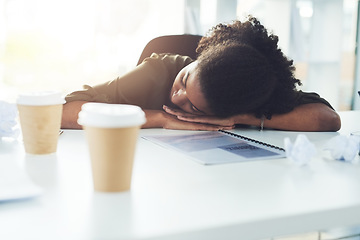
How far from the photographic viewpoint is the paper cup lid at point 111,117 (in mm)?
502

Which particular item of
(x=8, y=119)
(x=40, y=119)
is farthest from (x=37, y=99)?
(x=8, y=119)

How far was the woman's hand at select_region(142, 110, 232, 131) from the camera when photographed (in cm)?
117

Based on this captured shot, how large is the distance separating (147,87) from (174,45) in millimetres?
433

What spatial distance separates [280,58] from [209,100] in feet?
1.02

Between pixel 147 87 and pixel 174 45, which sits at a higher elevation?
pixel 174 45

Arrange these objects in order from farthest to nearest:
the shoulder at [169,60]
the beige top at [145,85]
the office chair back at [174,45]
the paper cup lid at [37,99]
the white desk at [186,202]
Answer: the office chair back at [174,45], the shoulder at [169,60], the beige top at [145,85], the paper cup lid at [37,99], the white desk at [186,202]

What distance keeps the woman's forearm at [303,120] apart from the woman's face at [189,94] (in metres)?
0.12

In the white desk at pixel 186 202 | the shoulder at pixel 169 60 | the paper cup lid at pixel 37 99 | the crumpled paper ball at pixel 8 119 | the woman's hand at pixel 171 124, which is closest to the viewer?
the white desk at pixel 186 202

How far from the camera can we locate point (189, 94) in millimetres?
1233

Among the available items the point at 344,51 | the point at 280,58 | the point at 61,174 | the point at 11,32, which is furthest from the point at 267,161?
the point at 344,51

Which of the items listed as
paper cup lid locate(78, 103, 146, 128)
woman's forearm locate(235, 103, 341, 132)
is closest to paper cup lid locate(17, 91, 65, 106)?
paper cup lid locate(78, 103, 146, 128)

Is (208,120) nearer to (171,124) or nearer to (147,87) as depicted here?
(171,124)

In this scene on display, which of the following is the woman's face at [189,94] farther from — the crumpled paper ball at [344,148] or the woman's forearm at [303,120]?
the crumpled paper ball at [344,148]

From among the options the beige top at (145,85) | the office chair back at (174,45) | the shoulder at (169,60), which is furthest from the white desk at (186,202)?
the office chair back at (174,45)
